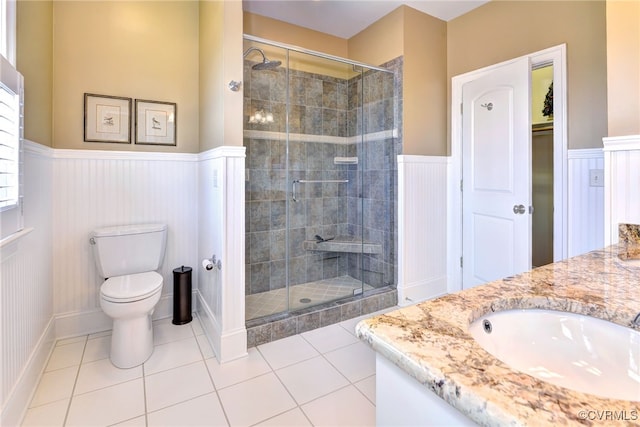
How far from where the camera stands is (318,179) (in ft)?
10.9

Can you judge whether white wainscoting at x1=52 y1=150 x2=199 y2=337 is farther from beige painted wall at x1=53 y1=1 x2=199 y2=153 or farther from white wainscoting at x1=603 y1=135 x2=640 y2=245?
white wainscoting at x1=603 y1=135 x2=640 y2=245

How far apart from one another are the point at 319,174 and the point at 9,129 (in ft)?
7.67

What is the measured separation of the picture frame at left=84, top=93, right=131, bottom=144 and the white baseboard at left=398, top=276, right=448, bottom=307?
103 inches

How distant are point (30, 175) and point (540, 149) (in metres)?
4.80

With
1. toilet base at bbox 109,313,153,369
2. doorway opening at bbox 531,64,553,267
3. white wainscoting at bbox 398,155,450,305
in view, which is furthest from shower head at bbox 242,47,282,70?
doorway opening at bbox 531,64,553,267

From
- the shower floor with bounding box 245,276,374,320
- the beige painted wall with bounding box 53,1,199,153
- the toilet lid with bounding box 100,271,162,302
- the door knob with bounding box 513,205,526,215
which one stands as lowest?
the shower floor with bounding box 245,276,374,320

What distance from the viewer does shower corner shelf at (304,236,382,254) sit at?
325 centimetres

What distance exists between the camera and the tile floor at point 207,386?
1.57m

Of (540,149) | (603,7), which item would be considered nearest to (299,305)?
(603,7)

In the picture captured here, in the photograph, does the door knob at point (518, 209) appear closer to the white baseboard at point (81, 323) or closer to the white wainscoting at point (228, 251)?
the white wainscoting at point (228, 251)

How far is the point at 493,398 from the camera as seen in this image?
0.45 metres

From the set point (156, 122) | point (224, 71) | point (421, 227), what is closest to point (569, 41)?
point (421, 227)

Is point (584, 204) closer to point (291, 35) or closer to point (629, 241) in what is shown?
→ point (629, 241)

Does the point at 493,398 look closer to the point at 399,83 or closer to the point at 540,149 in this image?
the point at 399,83
